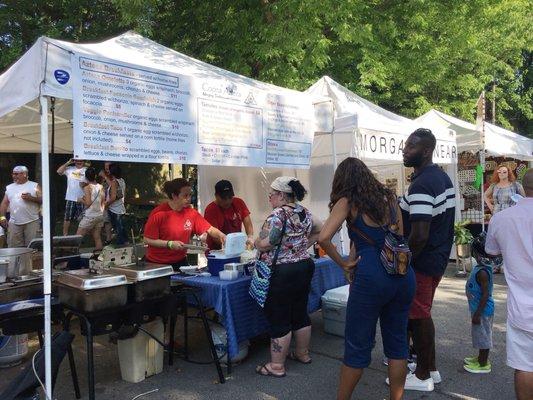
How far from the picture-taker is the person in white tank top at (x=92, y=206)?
803 centimetres

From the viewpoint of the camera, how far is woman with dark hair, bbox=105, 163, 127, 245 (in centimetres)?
855

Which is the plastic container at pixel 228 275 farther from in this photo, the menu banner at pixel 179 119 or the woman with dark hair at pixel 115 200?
the woman with dark hair at pixel 115 200

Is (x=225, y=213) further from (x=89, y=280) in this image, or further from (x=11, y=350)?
(x=11, y=350)

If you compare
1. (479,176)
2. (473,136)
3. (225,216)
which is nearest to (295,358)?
(225,216)

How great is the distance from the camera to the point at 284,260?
3646mm

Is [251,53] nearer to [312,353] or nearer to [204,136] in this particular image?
[204,136]

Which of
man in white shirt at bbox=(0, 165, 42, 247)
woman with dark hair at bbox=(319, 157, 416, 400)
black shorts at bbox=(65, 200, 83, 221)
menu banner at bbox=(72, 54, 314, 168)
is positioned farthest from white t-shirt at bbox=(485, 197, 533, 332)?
black shorts at bbox=(65, 200, 83, 221)

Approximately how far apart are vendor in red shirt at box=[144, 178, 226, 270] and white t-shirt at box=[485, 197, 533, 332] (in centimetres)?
258

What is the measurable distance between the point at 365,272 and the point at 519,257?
85cm

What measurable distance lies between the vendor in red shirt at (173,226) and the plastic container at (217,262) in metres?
0.30

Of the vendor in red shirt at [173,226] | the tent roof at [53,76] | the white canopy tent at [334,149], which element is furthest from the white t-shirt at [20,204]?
the vendor in red shirt at [173,226]

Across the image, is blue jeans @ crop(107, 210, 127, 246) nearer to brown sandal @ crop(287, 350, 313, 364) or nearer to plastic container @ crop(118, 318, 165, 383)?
plastic container @ crop(118, 318, 165, 383)

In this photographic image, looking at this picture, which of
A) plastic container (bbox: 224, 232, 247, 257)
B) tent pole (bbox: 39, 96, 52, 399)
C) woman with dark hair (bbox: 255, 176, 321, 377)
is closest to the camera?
tent pole (bbox: 39, 96, 52, 399)

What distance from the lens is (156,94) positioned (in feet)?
11.9
